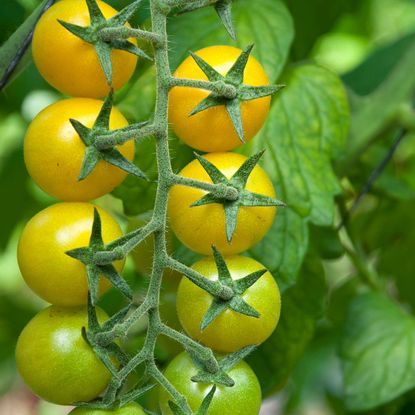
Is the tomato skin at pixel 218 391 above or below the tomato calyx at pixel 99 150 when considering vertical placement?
below

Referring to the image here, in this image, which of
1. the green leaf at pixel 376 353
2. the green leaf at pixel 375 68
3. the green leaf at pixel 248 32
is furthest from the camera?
the green leaf at pixel 375 68

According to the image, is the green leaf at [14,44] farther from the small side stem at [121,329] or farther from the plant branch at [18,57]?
the small side stem at [121,329]

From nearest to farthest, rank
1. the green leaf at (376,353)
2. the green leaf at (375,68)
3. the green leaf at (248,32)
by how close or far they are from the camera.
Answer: the green leaf at (248,32) < the green leaf at (376,353) < the green leaf at (375,68)

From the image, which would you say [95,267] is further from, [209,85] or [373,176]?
[373,176]

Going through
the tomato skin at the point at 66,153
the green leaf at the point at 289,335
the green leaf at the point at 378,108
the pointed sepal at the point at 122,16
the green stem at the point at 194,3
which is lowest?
the green leaf at the point at 289,335

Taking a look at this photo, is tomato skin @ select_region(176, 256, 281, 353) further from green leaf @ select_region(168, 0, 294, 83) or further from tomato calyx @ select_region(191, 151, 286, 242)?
green leaf @ select_region(168, 0, 294, 83)

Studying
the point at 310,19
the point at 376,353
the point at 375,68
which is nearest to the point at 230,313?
the point at 376,353

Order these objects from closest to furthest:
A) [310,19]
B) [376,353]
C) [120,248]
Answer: [120,248] < [376,353] < [310,19]

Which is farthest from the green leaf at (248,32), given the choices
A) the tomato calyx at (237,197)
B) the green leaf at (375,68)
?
the green leaf at (375,68)
